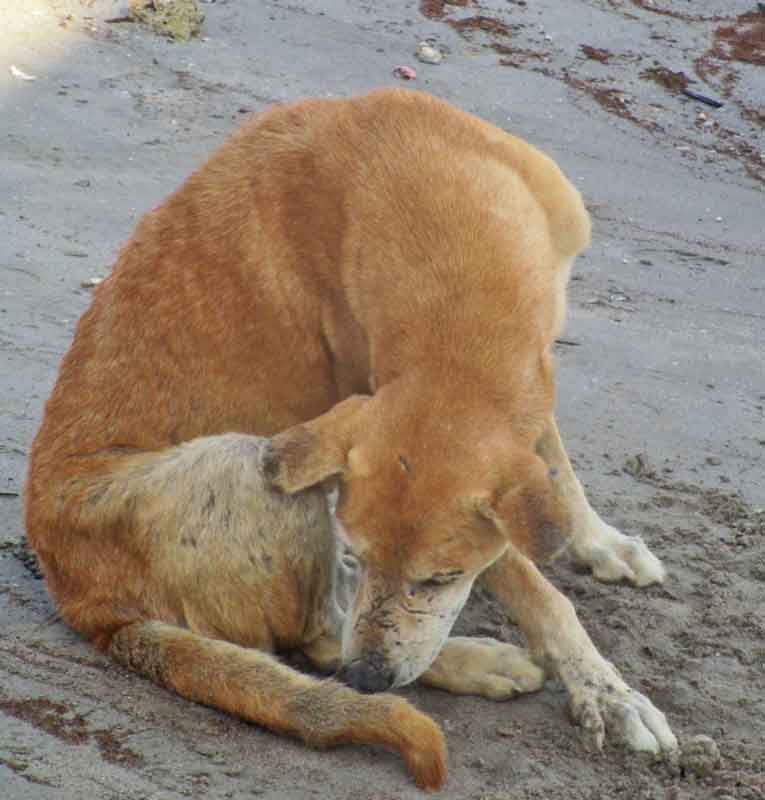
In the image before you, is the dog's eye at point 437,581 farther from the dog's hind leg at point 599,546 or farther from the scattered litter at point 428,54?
the scattered litter at point 428,54

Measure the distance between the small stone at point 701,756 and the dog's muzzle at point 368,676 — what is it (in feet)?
3.26

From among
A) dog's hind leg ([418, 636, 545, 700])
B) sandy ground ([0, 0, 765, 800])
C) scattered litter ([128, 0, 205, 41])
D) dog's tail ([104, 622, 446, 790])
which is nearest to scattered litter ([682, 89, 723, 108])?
sandy ground ([0, 0, 765, 800])

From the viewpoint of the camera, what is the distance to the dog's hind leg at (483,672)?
4.57 m

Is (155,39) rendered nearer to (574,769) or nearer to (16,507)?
(16,507)

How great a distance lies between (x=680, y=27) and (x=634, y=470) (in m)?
6.96

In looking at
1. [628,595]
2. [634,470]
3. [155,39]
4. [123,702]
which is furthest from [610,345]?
[155,39]

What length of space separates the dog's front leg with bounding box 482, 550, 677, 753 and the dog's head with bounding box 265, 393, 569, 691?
58cm

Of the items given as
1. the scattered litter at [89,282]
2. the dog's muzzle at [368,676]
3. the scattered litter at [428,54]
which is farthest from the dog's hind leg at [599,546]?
the scattered litter at [428,54]

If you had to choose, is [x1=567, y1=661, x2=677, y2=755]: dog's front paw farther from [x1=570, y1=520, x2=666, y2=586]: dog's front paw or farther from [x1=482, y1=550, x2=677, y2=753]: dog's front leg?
[x1=570, y1=520, x2=666, y2=586]: dog's front paw

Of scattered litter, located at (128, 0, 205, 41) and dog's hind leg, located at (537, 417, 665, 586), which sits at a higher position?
scattered litter, located at (128, 0, 205, 41)

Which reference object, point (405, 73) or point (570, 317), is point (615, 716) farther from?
point (405, 73)

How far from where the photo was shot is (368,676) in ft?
13.4

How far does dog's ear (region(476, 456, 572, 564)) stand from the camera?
3854 millimetres

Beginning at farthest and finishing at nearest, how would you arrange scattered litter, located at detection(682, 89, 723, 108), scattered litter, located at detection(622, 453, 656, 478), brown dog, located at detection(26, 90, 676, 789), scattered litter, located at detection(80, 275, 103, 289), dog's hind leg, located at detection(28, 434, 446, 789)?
scattered litter, located at detection(682, 89, 723, 108)
scattered litter, located at detection(80, 275, 103, 289)
scattered litter, located at detection(622, 453, 656, 478)
dog's hind leg, located at detection(28, 434, 446, 789)
brown dog, located at detection(26, 90, 676, 789)
